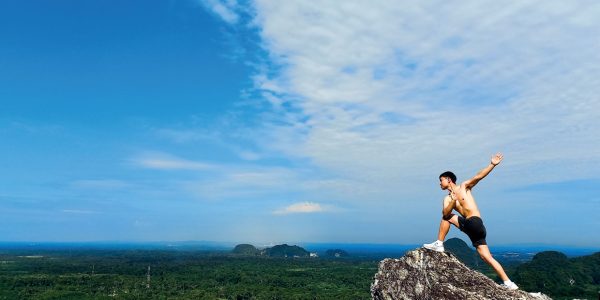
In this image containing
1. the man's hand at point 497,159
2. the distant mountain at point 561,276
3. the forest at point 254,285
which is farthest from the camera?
the forest at point 254,285

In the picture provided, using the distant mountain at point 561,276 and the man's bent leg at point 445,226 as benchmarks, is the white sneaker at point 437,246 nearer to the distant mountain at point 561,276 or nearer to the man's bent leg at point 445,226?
the man's bent leg at point 445,226

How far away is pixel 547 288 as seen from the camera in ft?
275

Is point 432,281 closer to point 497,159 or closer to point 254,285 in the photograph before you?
point 497,159

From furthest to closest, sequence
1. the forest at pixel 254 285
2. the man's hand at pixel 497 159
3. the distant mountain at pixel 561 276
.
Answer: the forest at pixel 254 285 < the distant mountain at pixel 561 276 < the man's hand at pixel 497 159

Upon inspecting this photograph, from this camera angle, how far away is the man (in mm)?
9234

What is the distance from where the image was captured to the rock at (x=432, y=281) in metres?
8.86

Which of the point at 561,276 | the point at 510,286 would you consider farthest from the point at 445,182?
the point at 561,276

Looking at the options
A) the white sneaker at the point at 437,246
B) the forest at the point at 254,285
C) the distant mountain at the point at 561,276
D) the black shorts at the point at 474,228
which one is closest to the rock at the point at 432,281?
the white sneaker at the point at 437,246

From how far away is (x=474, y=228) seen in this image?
30.6ft

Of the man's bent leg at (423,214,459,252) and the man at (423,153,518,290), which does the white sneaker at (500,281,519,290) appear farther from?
the man's bent leg at (423,214,459,252)

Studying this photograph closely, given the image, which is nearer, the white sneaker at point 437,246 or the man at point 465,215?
the man at point 465,215

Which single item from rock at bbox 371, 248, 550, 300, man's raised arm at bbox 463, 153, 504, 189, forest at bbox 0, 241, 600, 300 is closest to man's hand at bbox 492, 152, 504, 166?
man's raised arm at bbox 463, 153, 504, 189

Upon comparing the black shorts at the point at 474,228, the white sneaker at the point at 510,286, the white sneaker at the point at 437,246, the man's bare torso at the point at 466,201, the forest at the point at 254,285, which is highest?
the man's bare torso at the point at 466,201

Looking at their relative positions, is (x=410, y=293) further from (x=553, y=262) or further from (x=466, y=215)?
(x=553, y=262)
